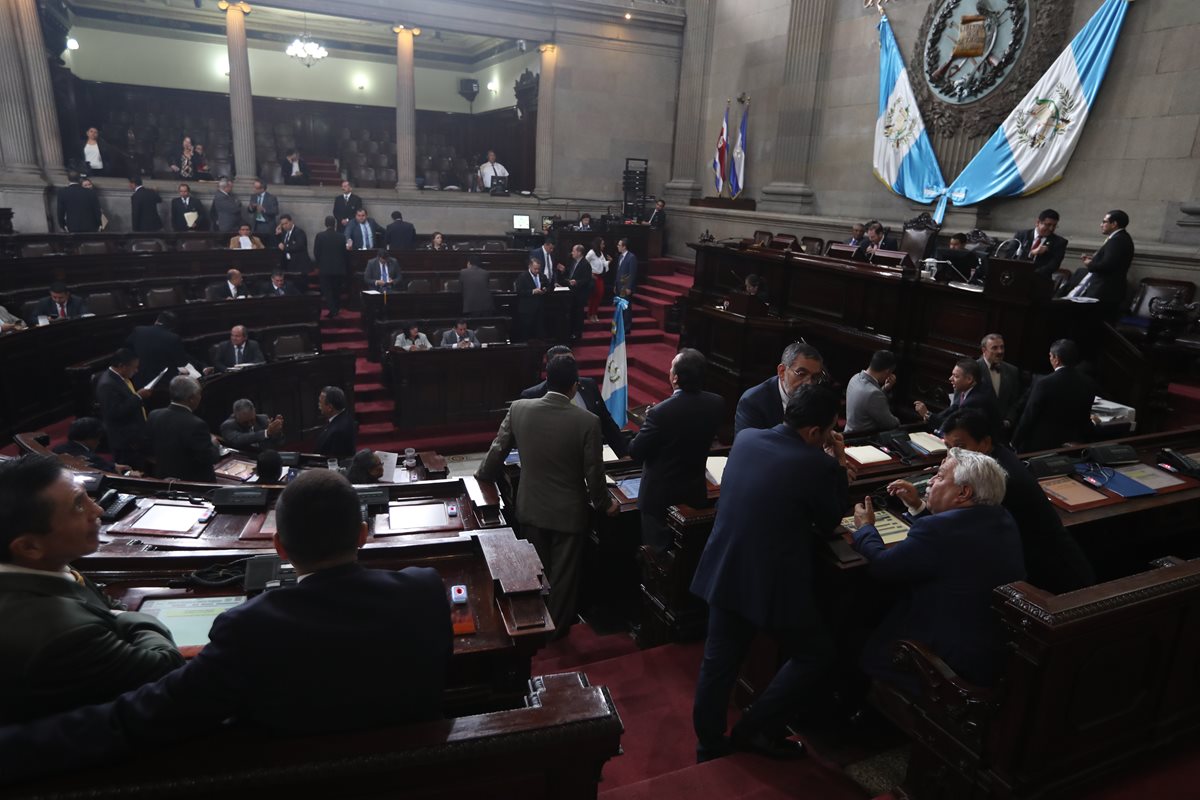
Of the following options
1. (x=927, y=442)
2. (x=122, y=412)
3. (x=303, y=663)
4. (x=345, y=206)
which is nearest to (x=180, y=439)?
(x=122, y=412)

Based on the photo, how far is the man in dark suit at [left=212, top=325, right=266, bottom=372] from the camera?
7.46 metres

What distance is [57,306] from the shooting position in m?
7.41

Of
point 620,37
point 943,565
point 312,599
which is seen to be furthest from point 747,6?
point 312,599

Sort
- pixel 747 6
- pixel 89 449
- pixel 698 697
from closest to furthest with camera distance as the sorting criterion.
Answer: pixel 698 697
pixel 89 449
pixel 747 6

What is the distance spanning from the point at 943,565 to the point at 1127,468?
226cm

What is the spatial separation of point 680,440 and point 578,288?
7.92 meters

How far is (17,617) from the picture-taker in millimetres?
1348

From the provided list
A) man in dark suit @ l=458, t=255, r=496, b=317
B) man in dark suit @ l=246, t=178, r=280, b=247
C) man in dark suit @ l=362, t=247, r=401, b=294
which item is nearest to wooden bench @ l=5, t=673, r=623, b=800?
man in dark suit @ l=458, t=255, r=496, b=317

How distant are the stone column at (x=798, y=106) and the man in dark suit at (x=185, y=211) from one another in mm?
9742

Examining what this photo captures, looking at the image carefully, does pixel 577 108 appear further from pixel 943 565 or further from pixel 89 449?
pixel 943 565

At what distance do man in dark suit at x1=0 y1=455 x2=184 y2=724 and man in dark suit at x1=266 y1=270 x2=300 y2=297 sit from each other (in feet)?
27.6

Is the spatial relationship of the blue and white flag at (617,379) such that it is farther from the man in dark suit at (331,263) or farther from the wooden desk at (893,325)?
the man in dark suit at (331,263)

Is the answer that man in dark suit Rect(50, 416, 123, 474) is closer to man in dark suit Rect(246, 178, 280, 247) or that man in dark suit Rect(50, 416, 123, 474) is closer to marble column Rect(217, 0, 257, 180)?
man in dark suit Rect(246, 178, 280, 247)

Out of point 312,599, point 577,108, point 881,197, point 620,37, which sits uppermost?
point 620,37
